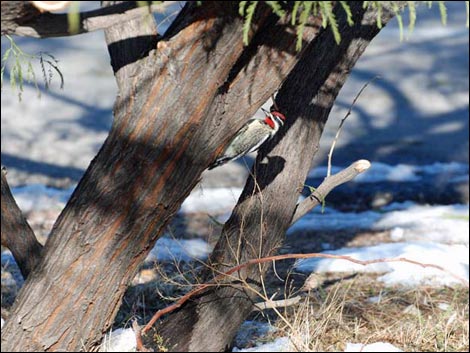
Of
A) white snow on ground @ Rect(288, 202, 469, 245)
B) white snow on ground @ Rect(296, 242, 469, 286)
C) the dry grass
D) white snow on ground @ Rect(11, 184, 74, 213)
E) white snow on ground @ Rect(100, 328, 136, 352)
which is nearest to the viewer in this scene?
white snow on ground @ Rect(100, 328, 136, 352)

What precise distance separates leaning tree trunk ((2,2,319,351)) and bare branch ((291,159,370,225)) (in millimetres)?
948

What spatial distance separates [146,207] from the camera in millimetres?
2869

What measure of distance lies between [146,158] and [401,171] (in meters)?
6.14

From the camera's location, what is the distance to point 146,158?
2.80 metres

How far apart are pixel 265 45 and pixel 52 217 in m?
4.69

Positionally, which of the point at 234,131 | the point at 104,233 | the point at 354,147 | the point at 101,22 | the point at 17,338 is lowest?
the point at 354,147

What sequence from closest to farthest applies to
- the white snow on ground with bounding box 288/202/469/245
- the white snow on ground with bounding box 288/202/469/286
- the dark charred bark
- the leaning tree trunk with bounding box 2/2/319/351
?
the leaning tree trunk with bounding box 2/2/319/351
the dark charred bark
the white snow on ground with bounding box 288/202/469/286
the white snow on ground with bounding box 288/202/469/245

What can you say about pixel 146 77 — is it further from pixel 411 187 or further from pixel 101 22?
pixel 411 187

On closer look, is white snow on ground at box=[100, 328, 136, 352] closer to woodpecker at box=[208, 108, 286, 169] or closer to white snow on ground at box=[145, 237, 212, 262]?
woodpecker at box=[208, 108, 286, 169]

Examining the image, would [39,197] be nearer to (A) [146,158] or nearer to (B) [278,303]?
(B) [278,303]

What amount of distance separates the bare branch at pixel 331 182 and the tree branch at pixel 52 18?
1500 mm

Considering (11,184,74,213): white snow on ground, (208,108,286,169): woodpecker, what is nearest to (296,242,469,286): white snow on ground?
(208,108,286,169): woodpecker

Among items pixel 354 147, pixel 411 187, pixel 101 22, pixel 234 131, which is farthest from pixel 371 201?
pixel 101 22

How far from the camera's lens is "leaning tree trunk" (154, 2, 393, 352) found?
140 inches
